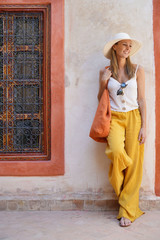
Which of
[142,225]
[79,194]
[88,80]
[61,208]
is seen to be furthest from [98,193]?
[88,80]

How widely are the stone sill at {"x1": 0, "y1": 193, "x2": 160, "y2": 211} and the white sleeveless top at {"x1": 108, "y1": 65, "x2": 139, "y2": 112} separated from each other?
1177 mm

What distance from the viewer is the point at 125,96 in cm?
326

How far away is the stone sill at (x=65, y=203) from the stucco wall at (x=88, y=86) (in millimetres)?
83

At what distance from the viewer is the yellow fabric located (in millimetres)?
3180

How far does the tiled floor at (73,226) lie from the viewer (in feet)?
9.06

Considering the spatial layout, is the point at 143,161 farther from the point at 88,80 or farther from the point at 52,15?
the point at 52,15

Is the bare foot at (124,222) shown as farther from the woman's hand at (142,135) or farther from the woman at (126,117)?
the woman's hand at (142,135)

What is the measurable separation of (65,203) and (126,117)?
1.34 metres

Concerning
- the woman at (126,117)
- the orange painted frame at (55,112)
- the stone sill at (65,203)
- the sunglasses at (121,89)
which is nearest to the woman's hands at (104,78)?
the woman at (126,117)

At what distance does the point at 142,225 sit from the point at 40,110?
1872 millimetres

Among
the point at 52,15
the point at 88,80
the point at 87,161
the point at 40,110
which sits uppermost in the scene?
the point at 52,15

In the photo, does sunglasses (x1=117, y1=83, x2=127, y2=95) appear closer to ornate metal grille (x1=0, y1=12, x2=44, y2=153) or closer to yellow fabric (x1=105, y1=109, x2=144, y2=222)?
yellow fabric (x1=105, y1=109, x2=144, y2=222)

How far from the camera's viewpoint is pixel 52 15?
3.54 meters

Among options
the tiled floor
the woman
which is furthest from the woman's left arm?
the tiled floor
